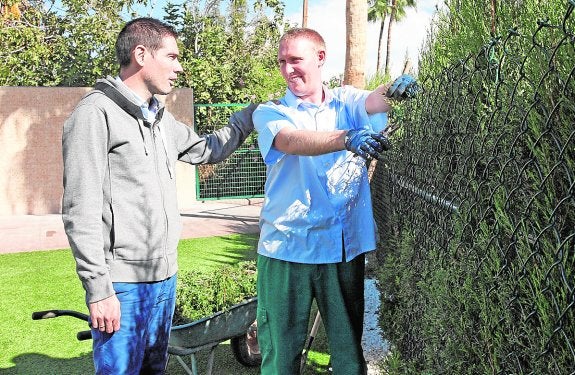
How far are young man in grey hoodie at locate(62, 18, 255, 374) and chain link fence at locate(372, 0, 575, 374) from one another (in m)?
1.25

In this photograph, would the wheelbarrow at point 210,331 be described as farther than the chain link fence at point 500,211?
Yes

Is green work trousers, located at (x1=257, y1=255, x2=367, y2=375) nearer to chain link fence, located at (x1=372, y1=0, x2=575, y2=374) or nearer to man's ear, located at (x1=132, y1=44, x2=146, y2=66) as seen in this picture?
chain link fence, located at (x1=372, y1=0, x2=575, y2=374)

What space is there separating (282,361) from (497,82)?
1804mm

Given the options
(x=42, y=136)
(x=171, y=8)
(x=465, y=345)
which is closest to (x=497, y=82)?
(x=465, y=345)

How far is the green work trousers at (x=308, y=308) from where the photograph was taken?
9.91ft

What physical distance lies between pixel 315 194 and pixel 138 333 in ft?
3.54

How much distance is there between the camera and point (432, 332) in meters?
2.56

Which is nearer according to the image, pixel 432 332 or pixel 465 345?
pixel 465 345

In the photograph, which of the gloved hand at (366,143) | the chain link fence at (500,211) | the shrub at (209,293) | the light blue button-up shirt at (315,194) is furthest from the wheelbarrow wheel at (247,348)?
the gloved hand at (366,143)

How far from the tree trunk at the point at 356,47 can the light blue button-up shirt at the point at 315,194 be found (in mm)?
5451

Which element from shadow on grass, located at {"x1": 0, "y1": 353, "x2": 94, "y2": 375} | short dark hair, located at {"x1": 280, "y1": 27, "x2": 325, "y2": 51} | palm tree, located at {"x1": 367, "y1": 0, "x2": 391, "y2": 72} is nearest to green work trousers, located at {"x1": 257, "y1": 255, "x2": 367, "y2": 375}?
short dark hair, located at {"x1": 280, "y1": 27, "x2": 325, "y2": 51}

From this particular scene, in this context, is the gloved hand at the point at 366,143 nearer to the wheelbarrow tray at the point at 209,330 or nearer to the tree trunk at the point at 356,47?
the wheelbarrow tray at the point at 209,330

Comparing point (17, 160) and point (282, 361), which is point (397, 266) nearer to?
point (282, 361)

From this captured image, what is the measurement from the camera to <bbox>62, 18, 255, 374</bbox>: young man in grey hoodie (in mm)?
2607
